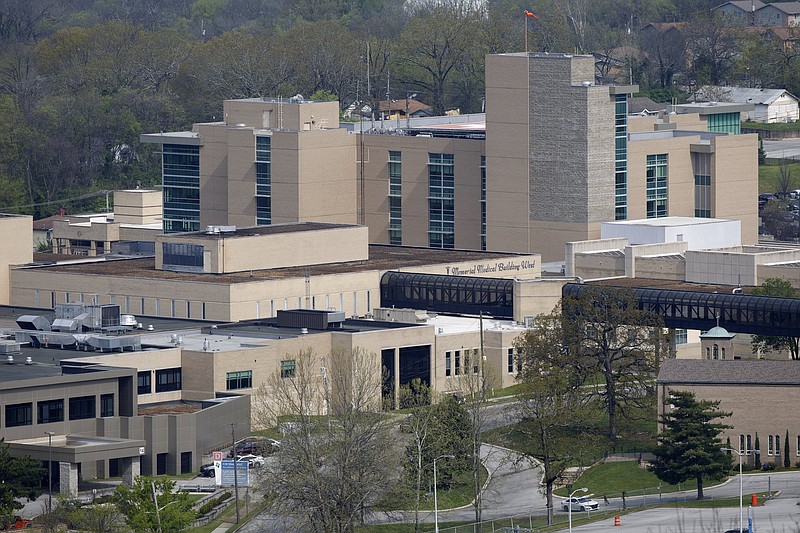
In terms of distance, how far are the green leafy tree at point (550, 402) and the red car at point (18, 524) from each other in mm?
22797

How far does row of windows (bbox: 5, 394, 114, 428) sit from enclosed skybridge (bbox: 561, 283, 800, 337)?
28.5 m

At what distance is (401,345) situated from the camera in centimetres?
12825

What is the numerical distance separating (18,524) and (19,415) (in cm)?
1098

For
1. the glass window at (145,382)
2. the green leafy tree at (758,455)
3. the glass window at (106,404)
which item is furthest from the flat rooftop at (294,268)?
the green leafy tree at (758,455)

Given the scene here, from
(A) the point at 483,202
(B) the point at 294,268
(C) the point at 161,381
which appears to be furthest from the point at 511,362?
(A) the point at 483,202

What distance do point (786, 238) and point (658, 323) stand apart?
7302 cm

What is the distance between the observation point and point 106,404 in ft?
375

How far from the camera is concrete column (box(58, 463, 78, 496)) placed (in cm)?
10744

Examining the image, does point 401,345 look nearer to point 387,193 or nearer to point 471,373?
point 471,373

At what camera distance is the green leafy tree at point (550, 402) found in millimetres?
106000

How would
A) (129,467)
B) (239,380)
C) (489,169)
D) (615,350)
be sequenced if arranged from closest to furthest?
(129,467), (615,350), (239,380), (489,169)

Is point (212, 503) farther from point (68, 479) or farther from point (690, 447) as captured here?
point (690, 447)

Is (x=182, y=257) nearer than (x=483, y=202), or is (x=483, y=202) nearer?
(x=182, y=257)

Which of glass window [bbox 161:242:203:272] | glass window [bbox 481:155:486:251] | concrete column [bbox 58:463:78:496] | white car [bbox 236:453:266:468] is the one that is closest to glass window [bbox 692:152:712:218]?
glass window [bbox 481:155:486:251]
